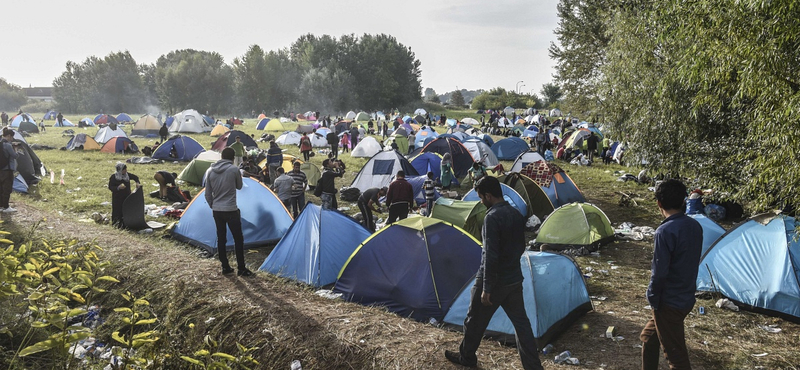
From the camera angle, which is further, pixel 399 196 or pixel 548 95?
pixel 548 95

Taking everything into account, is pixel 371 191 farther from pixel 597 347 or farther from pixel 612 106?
pixel 612 106

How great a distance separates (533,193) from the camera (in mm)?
12789

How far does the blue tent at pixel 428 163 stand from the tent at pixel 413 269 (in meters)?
10.3

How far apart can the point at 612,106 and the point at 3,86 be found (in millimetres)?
112450

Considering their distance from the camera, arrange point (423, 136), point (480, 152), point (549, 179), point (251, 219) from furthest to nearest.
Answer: point (423, 136)
point (480, 152)
point (549, 179)
point (251, 219)

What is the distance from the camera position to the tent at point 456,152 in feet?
62.3

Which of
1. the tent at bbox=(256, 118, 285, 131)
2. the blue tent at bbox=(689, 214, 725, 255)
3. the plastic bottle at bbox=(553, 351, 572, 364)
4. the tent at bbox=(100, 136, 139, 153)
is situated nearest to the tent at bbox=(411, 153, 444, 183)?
the blue tent at bbox=(689, 214, 725, 255)

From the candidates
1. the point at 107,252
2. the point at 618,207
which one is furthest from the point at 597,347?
the point at 618,207

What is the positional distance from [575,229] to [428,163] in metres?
8.07

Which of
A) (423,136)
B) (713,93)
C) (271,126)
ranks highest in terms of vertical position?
(713,93)

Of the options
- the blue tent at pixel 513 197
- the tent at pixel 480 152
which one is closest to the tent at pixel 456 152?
the tent at pixel 480 152

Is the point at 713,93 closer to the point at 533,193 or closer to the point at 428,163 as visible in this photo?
the point at 533,193

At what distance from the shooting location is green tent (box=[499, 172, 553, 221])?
12.7 meters

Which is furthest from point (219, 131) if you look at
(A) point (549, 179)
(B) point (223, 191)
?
(B) point (223, 191)
